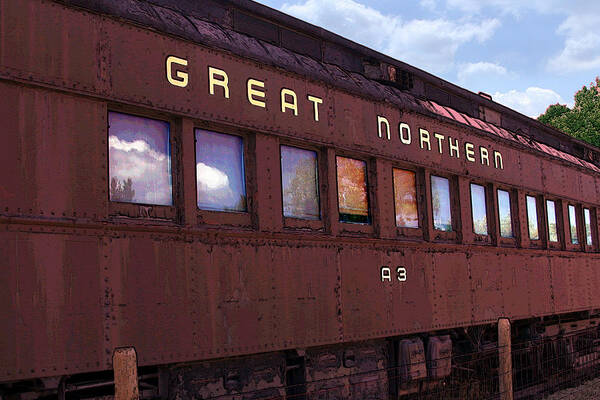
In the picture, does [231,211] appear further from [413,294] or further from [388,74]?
[388,74]

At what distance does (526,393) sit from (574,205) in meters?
4.24

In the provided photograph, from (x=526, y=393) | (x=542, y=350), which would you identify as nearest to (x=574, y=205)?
(x=542, y=350)

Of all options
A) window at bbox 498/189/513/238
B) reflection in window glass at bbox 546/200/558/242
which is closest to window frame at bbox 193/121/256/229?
window at bbox 498/189/513/238

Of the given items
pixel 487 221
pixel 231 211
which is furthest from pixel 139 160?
pixel 487 221

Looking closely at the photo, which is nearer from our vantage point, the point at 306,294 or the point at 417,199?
the point at 306,294

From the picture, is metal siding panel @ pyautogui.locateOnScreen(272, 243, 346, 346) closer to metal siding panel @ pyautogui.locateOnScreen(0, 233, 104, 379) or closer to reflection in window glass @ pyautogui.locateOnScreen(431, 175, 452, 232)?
metal siding panel @ pyautogui.locateOnScreen(0, 233, 104, 379)

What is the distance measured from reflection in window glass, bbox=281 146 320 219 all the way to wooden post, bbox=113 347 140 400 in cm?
223

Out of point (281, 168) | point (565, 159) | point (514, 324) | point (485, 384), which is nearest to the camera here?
point (281, 168)

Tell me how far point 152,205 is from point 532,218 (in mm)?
7117

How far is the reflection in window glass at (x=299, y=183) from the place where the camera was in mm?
5965

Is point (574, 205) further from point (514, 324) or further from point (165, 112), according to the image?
point (165, 112)

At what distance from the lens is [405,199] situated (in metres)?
7.48

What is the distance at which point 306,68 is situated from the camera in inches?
250

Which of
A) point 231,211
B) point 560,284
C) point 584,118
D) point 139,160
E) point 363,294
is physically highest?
point 584,118
